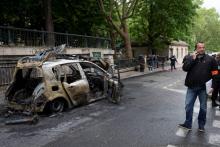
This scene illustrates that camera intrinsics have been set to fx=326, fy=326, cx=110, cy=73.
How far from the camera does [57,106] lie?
30.0 feet

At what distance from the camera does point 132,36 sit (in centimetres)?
4575

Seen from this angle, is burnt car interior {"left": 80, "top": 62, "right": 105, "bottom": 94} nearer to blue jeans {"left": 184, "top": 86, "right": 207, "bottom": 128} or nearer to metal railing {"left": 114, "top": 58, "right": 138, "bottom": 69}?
blue jeans {"left": 184, "top": 86, "right": 207, "bottom": 128}

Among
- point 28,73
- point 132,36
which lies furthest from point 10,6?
point 132,36

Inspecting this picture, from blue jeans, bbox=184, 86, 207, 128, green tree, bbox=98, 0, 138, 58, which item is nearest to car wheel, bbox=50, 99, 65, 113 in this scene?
blue jeans, bbox=184, 86, 207, 128

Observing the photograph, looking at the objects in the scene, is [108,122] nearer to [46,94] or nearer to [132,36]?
[46,94]

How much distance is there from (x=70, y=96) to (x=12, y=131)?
8.00 ft

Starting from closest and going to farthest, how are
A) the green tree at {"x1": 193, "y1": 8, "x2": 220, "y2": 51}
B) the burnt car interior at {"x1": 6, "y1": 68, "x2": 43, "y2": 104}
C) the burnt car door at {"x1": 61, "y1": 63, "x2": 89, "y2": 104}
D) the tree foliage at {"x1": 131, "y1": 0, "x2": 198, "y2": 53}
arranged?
the burnt car interior at {"x1": 6, "y1": 68, "x2": 43, "y2": 104} → the burnt car door at {"x1": 61, "y1": 63, "x2": 89, "y2": 104} → the tree foliage at {"x1": 131, "y1": 0, "x2": 198, "y2": 53} → the green tree at {"x1": 193, "y1": 8, "x2": 220, "y2": 51}

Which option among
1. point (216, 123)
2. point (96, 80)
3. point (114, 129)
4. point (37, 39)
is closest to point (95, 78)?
point (96, 80)

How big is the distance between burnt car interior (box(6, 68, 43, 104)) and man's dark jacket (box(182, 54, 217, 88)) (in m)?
4.47

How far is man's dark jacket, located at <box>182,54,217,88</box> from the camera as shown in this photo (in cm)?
670

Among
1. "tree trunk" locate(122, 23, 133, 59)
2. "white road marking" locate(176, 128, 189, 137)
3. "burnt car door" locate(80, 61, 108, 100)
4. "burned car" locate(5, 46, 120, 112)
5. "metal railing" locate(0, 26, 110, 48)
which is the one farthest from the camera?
"tree trunk" locate(122, 23, 133, 59)

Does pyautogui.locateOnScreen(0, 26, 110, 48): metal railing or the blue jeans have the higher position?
pyautogui.locateOnScreen(0, 26, 110, 48): metal railing

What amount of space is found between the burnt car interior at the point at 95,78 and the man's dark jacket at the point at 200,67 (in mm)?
4814

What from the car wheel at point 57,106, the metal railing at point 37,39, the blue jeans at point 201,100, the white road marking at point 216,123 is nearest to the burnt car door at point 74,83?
the car wheel at point 57,106
